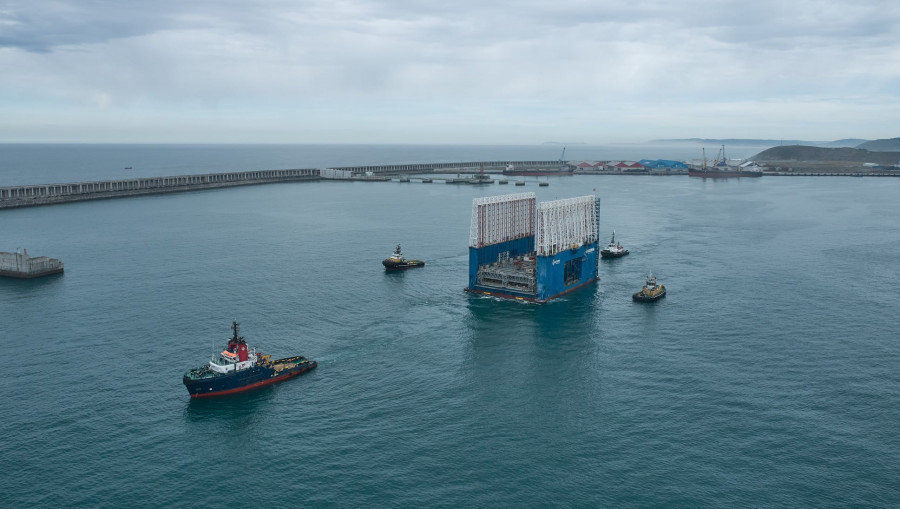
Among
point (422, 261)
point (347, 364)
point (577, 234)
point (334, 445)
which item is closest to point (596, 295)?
point (577, 234)

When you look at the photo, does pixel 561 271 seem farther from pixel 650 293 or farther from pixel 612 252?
pixel 612 252

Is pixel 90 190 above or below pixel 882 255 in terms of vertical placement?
above

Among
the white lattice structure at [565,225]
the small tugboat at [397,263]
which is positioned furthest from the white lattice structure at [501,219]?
the small tugboat at [397,263]

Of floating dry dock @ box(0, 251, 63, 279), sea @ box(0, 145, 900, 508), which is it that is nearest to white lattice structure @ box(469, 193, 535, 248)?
sea @ box(0, 145, 900, 508)

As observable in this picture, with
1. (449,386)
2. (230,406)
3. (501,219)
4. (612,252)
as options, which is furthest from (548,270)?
(230,406)

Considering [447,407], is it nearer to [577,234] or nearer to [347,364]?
[347,364]

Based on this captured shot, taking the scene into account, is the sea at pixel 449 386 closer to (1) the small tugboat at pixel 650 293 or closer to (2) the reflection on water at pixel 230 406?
(2) the reflection on water at pixel 230 406
